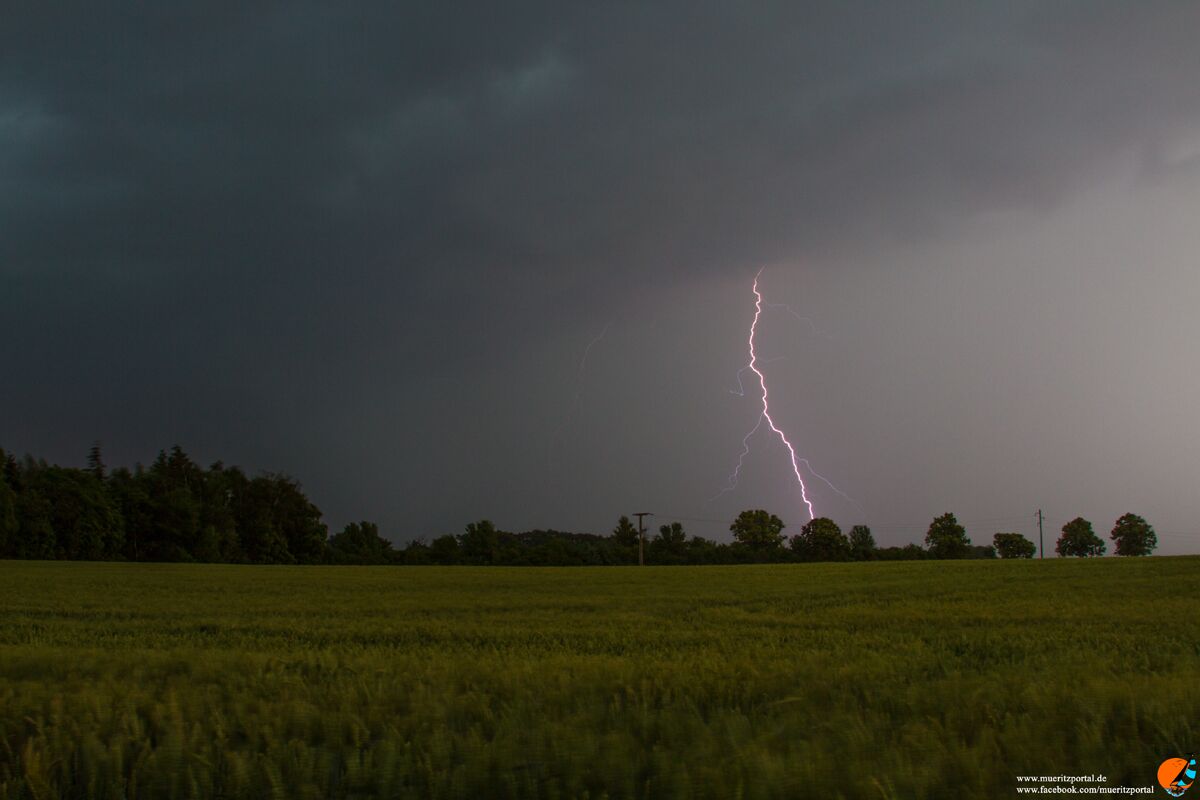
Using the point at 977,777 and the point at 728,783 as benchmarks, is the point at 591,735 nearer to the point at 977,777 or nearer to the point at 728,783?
the point at 728,783

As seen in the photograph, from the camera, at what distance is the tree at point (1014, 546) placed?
122019 mm

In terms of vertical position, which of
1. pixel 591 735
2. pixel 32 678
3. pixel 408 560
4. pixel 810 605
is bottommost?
pixel 408 560

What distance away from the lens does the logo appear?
224 centimetres

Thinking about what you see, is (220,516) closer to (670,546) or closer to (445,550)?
(445,550)

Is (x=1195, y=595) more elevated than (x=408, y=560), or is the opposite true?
(x=1195, y=595)

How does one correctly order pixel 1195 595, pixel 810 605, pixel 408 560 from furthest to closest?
1. pixel 408 560
2. pixel 1195 595
3. pixel 810 605

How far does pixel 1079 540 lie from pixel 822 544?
165ft

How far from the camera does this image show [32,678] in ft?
15.1

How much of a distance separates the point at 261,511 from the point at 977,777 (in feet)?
349

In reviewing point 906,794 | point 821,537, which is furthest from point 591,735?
point 821,537

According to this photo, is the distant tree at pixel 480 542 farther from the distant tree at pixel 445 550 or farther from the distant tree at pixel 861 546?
the distant tree at pixel 861 546

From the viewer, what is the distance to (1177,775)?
2320mm

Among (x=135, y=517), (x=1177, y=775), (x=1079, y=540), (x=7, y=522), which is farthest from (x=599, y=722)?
(x=1079, y=540)

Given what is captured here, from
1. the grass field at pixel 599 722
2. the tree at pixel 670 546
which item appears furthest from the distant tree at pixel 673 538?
the grass field at pixel 599 722
